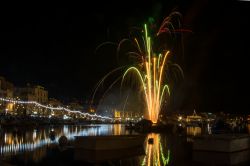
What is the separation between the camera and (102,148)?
707 inches

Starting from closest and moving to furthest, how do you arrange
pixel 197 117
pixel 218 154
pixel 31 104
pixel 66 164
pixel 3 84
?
1. pixel 66 164
2. pixel 218 154
3. pixel 3 84
4. pixel 31 104
5. pixel 197 117

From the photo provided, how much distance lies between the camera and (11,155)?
676 inches

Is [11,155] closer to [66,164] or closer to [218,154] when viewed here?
[66,164]

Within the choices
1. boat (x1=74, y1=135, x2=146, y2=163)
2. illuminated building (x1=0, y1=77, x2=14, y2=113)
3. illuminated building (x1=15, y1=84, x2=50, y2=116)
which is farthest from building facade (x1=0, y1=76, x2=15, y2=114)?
boat (x1=74, y1=135, x2=146, y2=163)

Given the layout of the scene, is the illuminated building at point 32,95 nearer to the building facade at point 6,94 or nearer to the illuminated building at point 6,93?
the illuminated building at point 6,93

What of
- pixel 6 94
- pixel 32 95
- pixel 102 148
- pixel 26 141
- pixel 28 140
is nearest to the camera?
pixel 102 148

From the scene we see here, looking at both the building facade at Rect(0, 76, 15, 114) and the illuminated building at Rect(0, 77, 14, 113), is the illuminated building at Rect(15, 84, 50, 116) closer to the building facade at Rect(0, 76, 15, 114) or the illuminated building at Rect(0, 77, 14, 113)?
the illuminated building at Rect(0, 77, 14, 113)

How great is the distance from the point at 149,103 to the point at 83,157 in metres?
18.5

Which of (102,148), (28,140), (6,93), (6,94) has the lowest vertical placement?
(28,140)

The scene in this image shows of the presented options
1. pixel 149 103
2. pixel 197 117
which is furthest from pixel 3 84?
pixel 149 103

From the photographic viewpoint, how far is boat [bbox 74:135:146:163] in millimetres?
16589

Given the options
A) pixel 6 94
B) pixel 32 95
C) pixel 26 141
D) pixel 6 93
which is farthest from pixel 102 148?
pixel 32 95

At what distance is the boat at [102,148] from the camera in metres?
16.6

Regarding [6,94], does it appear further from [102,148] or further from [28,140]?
[102,148]
